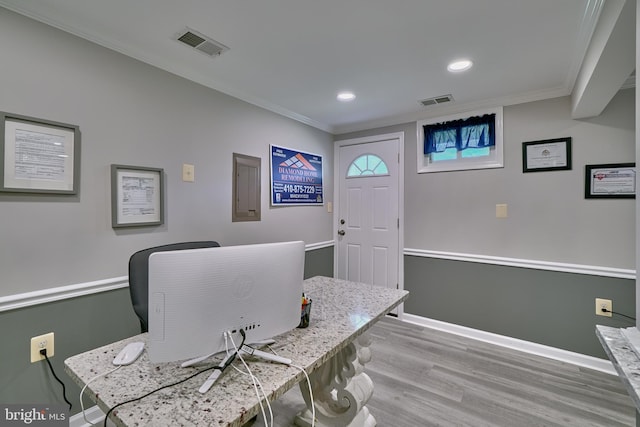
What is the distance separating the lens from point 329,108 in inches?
119

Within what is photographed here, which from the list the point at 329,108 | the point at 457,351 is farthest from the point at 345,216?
the point at 457,351

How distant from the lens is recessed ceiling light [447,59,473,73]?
6.77 ft

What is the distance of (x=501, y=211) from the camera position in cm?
276

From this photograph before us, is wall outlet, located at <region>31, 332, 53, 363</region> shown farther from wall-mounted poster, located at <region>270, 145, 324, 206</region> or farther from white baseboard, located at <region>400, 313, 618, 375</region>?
white baseboard, located at <region>400, 313, 618, 375</region>

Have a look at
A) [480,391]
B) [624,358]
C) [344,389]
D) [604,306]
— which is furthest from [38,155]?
[604,306]

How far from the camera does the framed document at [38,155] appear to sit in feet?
4.74

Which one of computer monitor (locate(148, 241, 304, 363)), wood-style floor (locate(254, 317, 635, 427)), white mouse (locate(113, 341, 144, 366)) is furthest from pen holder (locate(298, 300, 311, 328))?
wood-style floor (locate(254, 317, 635, 427))

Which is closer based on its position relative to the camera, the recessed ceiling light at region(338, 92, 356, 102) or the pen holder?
the pen holder

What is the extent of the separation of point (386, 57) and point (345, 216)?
2.13 meters

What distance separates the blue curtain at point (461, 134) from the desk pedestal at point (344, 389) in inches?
91.1

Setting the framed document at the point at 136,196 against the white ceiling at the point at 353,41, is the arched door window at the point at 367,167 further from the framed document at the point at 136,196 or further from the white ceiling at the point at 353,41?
the framed document at the point at 136,196

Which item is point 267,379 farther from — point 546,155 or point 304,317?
point 546,155

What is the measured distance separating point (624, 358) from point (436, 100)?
2486 millimetres

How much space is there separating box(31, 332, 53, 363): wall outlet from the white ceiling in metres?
1.73
